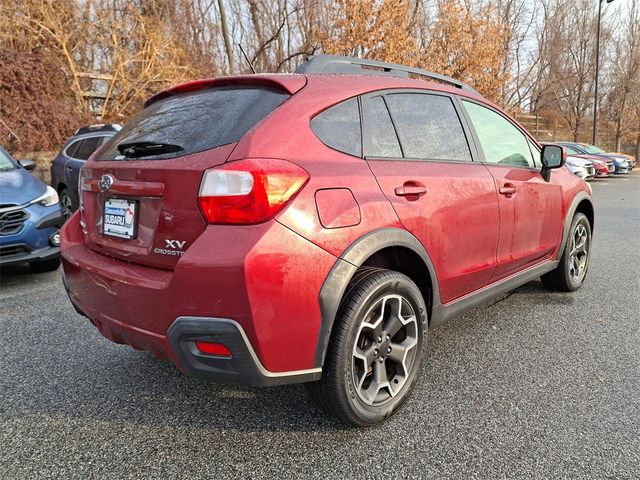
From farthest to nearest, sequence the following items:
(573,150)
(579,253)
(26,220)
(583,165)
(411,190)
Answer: (573,150) → (583,165) → (26,220) → (579,253) → (411,190)

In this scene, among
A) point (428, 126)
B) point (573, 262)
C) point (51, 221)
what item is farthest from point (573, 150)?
point (51, 221)

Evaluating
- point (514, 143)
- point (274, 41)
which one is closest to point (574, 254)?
point (514, 143)

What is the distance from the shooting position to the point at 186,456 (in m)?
2.04

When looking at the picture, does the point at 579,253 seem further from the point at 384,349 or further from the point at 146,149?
the point at 146,149

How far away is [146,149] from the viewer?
7.14 feet

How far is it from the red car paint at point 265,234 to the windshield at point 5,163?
346 centimetres

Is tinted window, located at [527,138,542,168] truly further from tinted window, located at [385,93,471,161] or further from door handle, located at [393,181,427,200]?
door handle, located at [393,181,427,200]

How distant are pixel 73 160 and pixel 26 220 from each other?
376 centimetres

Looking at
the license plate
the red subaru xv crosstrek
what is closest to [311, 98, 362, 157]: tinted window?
the red subaru xv crosstrek

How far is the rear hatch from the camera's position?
191cm

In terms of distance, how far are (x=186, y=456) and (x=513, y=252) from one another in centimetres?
237

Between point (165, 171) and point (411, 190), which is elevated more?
point (165, 171)

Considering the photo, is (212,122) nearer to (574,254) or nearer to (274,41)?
(574,254)

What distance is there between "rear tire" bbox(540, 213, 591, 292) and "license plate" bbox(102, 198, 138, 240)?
342 centimetres
